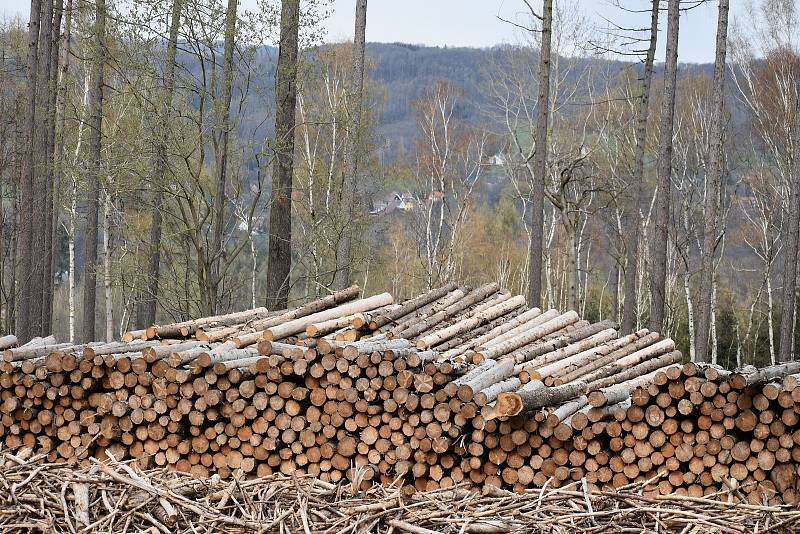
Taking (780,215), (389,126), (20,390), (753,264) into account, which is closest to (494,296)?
(20,390)

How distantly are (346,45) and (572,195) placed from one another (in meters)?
10.3

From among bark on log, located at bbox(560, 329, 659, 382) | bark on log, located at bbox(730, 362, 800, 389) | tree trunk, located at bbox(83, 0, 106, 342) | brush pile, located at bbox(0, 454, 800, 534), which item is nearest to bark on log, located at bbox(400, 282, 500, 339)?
bark on log, located at bbox(560, 329, 659, 382)

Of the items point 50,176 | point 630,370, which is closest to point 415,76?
point 50,176

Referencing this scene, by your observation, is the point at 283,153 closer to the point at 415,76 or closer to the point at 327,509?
the point at 327,509

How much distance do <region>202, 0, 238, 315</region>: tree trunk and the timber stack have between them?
544 cm

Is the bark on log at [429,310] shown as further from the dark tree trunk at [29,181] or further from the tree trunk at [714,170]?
the dark tree trunk at [29,181]

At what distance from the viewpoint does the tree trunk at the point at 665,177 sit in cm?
1650

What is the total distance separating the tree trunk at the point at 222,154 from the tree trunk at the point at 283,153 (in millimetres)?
1160

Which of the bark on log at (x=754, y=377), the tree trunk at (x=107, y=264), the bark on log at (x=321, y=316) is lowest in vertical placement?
the tree trunk at (x=107, y=264)

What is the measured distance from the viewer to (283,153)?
→ 47.7ft

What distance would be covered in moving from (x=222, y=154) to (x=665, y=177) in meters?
8.20

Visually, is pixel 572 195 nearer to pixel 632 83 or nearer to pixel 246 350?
pixel 632 83

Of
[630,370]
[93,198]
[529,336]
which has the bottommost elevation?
[630,370]

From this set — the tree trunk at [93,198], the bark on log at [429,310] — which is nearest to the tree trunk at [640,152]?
the bark on log at [429,310]
